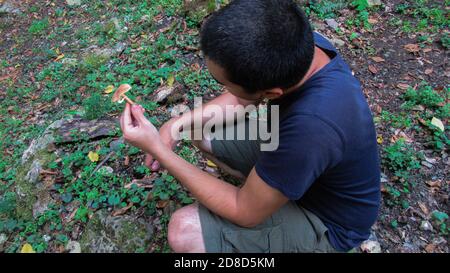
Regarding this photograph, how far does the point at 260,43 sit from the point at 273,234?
112 centimetres

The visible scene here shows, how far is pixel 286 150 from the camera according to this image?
5.26 ft

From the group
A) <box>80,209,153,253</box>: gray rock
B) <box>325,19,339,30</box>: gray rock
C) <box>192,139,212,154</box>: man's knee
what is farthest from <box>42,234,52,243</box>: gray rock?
<box>325,19,339,30</box>: gray rock

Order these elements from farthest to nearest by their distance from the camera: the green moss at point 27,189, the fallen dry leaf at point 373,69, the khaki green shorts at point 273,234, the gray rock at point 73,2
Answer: the gray rock at point 73,2 < the fallen dry leaf at point 373,69 < the green moss at point 27,189 < the khaki green shorts at point 273,234

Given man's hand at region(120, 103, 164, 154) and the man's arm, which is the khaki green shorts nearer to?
man's hand at region(120, 103, 164, 154)

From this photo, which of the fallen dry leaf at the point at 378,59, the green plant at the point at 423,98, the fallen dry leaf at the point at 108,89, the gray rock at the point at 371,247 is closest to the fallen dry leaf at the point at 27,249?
the fallen dry leaf at the point at 108,89

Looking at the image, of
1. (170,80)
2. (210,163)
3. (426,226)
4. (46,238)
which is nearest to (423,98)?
(426,226)

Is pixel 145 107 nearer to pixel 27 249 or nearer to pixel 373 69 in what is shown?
pixel 27 249

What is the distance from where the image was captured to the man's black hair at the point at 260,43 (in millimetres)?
1519

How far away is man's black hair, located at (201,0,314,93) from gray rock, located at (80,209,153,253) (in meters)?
1.54

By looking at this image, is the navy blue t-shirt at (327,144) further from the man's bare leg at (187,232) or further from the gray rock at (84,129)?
the gray rock at (84,129)

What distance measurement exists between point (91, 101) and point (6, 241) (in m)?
1.44

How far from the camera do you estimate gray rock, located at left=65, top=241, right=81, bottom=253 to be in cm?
272

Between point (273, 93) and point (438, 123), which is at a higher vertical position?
point (273, 93)

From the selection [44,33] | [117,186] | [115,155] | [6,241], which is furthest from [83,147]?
[44,33]
